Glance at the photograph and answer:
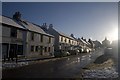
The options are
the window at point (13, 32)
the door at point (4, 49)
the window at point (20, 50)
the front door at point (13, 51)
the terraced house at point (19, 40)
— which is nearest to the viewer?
the front door at point (13, 51)

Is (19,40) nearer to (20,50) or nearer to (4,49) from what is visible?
(20,50)

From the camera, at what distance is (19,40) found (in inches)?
1368

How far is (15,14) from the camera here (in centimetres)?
4047

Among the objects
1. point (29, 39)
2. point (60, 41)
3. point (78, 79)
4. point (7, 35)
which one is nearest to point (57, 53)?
point (29, 39)

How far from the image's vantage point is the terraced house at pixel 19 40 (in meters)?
30.9

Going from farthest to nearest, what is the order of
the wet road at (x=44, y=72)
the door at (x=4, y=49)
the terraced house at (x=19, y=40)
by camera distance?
the terraced house at (x=19, y=40) < the door at (x=4, y=49) < the wet road at (x=44, y=72)

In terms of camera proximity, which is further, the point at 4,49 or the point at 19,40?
the point at 19,40

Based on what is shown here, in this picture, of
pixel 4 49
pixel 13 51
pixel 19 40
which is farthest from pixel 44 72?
pixel 19 40

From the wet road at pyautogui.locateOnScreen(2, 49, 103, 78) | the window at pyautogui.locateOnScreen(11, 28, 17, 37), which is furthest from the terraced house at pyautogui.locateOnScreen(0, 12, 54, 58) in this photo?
the wet road at pyautogui.locateOnScreen(2, 49, 103, 78)

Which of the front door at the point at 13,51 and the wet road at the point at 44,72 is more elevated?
the front door at the point at 13,51

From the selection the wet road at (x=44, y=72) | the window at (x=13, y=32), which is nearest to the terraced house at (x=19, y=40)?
the window at (x=13, y=32)

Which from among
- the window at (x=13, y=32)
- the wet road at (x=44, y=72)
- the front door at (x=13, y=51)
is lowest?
the wet road at (x=44, y=72)

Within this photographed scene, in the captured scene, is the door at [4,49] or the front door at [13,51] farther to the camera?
the door at [4,49]

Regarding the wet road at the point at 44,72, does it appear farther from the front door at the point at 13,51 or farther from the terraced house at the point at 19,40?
the terraced house at the point at 19,40
